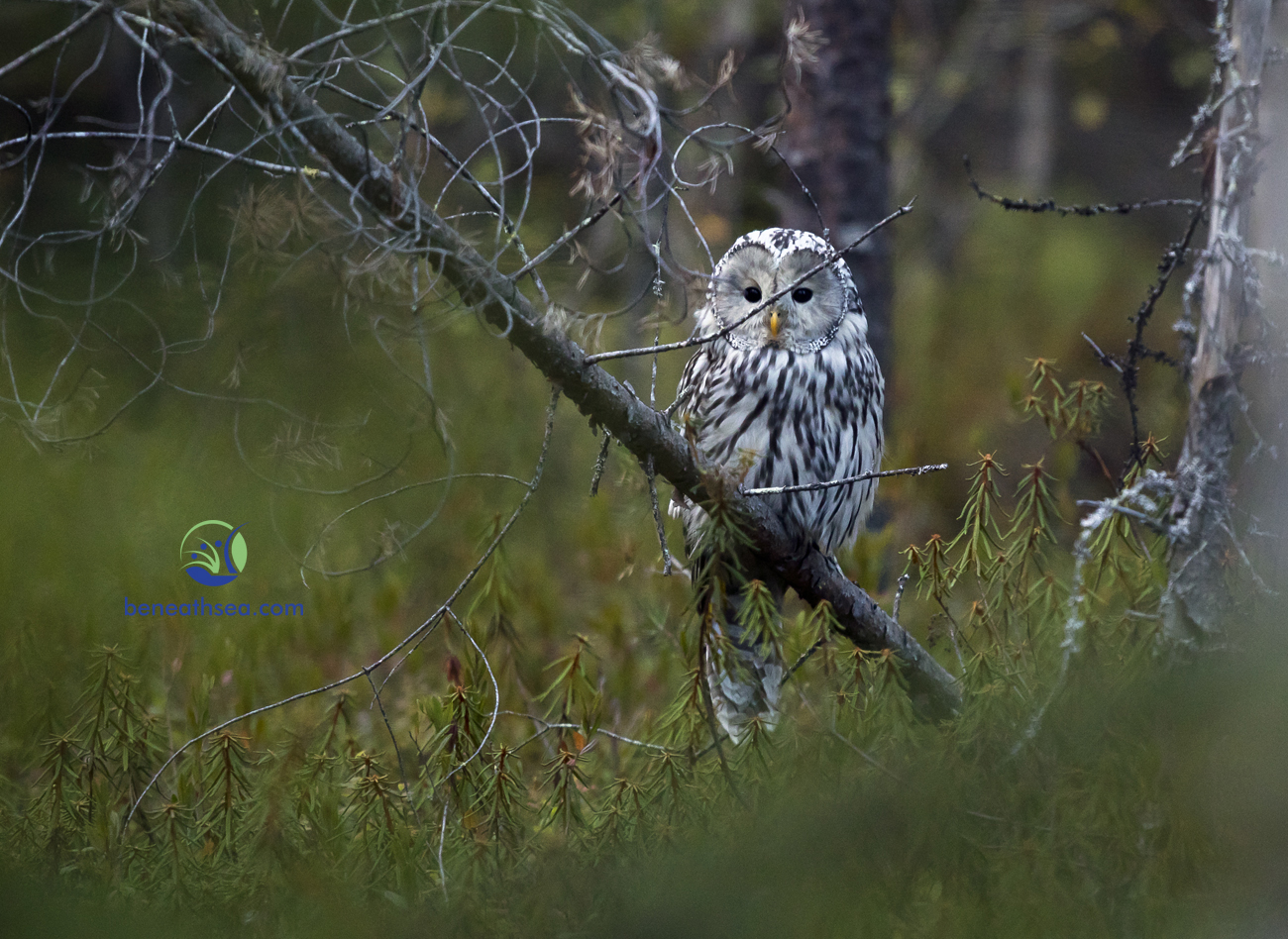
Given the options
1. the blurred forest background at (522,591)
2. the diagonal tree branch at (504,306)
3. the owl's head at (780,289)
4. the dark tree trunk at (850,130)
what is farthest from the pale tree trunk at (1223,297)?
the dark tree trunk at (850,130)

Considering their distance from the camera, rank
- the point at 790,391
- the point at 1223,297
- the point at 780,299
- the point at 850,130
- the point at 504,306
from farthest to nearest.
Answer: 1. the point at 850,130
2. the point at 790,391
3. the point at 780,299
4. the point at 1223,297
5. the point at 504,306

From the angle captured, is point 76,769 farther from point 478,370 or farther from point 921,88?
point 921,88

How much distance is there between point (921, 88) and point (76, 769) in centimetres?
772

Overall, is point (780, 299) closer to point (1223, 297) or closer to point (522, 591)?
point (1223, 297)

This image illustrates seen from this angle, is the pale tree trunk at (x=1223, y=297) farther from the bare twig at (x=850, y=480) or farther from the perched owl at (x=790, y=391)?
the perched owl at (x=790, y=391)

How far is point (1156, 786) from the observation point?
0.84 metres

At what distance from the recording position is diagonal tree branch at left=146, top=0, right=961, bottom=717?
137 cm

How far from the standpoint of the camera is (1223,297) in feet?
6.40

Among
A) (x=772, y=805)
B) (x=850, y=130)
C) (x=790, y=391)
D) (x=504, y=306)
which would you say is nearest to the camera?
(x=772, y=805)

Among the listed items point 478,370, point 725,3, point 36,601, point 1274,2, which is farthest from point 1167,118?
point 36,601

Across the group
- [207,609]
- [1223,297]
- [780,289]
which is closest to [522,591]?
[207,609]

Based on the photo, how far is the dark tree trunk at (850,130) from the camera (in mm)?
3752

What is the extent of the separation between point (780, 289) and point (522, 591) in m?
1.69

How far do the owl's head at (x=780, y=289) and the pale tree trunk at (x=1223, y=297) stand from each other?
821 millimetres
